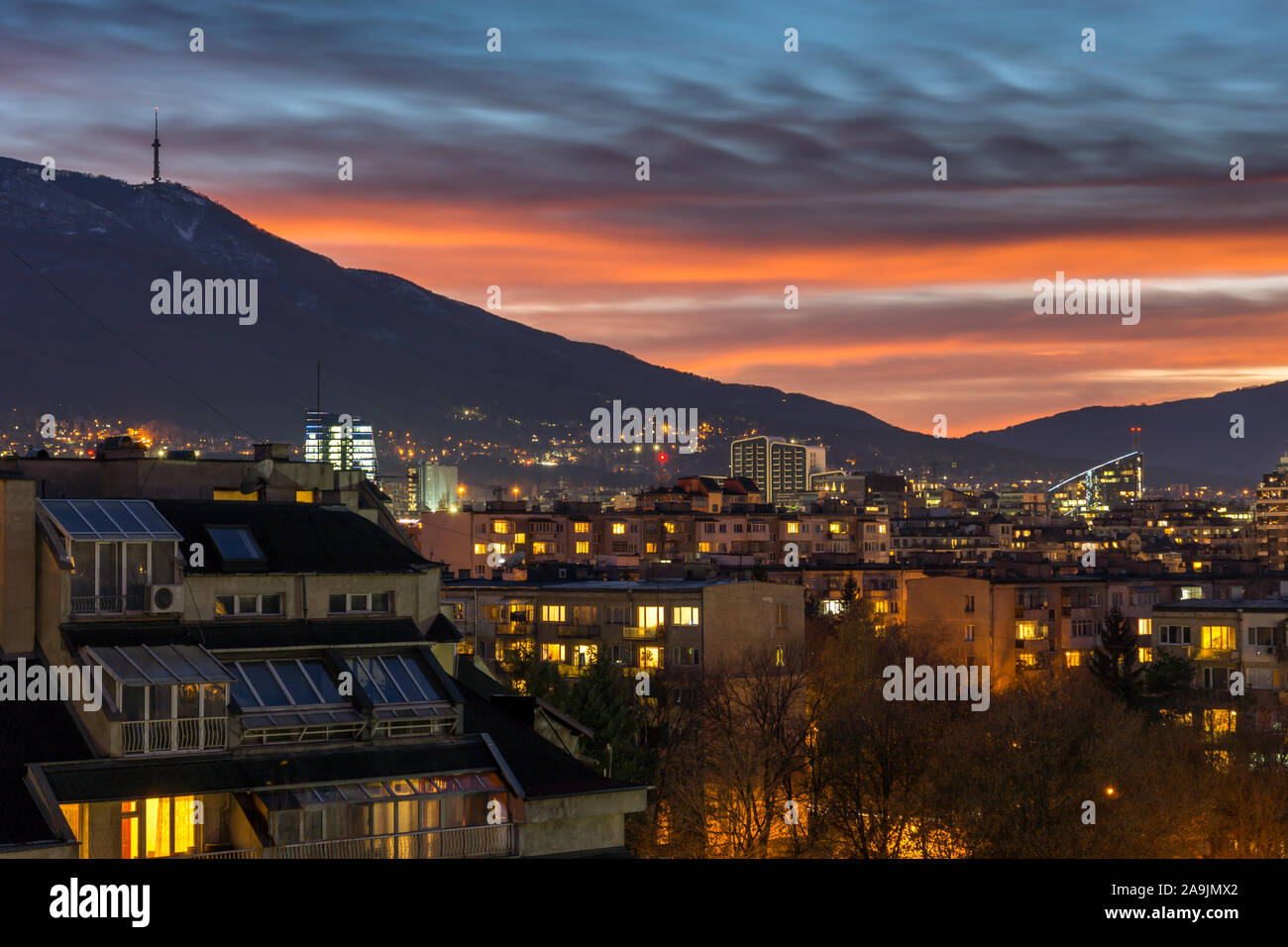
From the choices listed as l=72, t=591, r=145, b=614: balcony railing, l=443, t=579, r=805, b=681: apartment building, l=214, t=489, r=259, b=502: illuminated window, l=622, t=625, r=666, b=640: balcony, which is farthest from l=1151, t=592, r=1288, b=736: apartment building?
l=72, t=591, r=145, b=614: balcony railing

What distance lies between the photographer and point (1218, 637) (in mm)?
71688

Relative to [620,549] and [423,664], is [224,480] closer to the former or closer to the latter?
[423,664]

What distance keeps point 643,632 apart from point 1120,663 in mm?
24819

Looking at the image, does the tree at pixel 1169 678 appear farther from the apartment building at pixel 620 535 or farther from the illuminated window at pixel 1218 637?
the apartment building at pixel 620 535

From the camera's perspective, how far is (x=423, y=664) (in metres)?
32.2

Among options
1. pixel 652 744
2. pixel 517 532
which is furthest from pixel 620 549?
pixel 652 744

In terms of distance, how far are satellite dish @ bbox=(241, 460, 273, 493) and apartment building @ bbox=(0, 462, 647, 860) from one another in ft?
28.1

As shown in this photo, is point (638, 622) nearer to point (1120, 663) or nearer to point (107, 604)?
point (1120, 663)

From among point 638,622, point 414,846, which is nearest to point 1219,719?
point 638,622

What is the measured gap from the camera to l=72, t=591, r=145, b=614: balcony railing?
2909cm

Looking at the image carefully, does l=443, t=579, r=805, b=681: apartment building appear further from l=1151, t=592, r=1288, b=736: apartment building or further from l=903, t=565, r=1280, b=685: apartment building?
l=903, t=565, r=1280, b=685: apartment building

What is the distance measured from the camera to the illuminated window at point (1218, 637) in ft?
234

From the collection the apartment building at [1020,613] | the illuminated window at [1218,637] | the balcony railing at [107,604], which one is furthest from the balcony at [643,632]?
the balcony railing at [107,604]
